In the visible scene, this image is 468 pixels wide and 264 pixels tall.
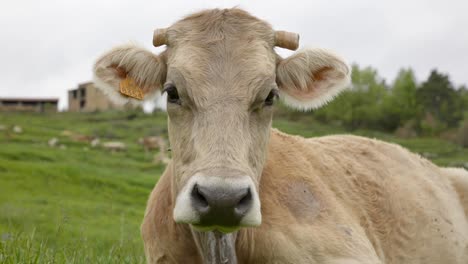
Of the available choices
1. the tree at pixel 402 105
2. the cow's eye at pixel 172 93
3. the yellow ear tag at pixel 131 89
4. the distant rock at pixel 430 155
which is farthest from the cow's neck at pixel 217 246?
the tree at pixel 402 105

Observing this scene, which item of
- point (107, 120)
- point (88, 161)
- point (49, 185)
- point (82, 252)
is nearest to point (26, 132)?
point (88, 161)

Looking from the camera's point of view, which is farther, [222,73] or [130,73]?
[130,73]

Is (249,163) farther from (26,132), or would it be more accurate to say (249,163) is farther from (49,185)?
(26,132)

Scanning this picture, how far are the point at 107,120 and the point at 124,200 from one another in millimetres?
63750

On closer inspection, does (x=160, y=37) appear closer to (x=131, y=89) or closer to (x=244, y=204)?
(x=131, y=89)

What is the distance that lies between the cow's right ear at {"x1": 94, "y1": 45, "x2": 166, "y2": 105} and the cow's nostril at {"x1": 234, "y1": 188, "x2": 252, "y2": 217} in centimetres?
174

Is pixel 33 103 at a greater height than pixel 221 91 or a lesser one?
lesser

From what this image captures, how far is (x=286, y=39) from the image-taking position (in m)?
5.40

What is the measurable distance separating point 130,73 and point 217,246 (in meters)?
1.67

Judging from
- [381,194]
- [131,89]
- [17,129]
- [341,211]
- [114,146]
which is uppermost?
[131,89]

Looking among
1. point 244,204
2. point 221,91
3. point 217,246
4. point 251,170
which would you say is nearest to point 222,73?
point 221,91

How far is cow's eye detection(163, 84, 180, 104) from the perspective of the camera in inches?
191

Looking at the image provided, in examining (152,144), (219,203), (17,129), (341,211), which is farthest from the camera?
(17,129)

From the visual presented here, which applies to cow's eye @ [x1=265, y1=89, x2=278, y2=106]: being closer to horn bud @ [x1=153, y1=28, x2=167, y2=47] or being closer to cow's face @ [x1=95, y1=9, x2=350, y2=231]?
cow's face @ [x1=95, y1=9, x2=350, y2=231]
